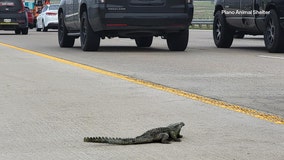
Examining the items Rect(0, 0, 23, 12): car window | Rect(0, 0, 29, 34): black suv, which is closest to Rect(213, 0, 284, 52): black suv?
Rect(0, 0, 29, 34): black suv

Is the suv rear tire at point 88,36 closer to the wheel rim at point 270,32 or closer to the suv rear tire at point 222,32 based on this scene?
the suv rear tire at point 222,32

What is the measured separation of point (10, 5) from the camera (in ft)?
122

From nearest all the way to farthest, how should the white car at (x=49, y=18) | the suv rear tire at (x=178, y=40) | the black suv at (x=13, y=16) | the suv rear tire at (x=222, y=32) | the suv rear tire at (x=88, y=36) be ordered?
the suv rear tire at (x=88, y=36), the suv rear tire at (x=178, y=40), the suv rear tire at (x=222, y=32), the black suv at (x=13, y=16), the white car at (x=49, y=18)

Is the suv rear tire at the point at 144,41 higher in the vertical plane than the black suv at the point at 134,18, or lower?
lower

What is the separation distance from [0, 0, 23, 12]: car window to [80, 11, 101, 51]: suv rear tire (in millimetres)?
17723

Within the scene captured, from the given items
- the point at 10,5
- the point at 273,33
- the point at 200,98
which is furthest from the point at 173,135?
the point at 10,5

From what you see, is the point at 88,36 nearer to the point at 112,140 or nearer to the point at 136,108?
A: the point at 136,108

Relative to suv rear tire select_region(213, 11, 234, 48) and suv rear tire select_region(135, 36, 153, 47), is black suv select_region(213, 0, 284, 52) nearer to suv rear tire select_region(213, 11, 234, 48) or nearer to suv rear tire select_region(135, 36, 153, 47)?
suv rear tire select_region(213, 11, 234, 48)

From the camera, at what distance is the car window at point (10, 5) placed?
1451 inches

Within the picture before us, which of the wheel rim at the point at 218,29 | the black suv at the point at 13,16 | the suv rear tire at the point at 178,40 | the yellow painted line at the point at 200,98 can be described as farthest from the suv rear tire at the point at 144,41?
the black suv at the point at 13,16

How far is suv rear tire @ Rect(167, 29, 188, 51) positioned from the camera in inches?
762

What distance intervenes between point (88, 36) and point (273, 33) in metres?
3.94

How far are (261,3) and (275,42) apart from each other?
1.10 metres

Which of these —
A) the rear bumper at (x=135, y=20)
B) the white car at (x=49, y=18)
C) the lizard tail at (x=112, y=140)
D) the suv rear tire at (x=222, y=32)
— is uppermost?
the lizard tail at (x=112, y=140)
